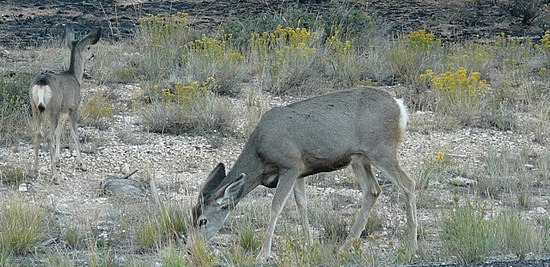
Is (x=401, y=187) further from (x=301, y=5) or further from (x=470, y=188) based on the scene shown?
(x=301, y=5)

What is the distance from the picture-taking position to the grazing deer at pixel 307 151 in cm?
902

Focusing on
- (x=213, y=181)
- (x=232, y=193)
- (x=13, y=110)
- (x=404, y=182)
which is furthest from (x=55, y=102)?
(x=404, y=182)

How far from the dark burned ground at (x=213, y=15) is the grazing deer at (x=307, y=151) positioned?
11.3m

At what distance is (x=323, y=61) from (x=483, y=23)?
781 cm

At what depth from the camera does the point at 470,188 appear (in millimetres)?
11492

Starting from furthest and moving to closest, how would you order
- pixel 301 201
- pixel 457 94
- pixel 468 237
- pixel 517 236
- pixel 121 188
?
pixel 457 94 < pixel 121 188 < pixel 301 201 < pixel 517 236 < pixel 468 237

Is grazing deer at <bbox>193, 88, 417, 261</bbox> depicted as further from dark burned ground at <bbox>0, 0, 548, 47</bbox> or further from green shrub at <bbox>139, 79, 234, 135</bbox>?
dark burned ground at <bbox>0, 0, 548, 47</bbox>

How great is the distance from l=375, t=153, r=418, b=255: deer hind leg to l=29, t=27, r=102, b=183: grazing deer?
434 cm

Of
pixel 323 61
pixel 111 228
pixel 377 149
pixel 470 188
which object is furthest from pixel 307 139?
pixel 323 61

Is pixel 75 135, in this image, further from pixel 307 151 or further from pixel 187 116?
pixel 307 151

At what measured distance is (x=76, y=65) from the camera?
1336cm

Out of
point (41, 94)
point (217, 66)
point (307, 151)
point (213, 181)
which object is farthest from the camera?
point (217, 66)

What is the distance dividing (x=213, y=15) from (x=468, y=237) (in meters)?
16.4

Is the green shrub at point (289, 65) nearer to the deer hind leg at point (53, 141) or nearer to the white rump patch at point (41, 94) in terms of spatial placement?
the deer hind leg at point (53, 141)
